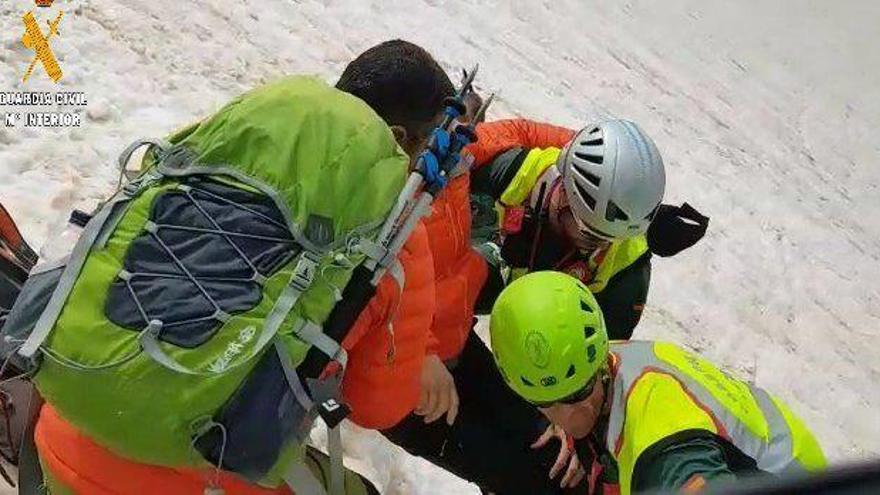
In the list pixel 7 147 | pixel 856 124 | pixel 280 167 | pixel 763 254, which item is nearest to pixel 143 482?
pixel 280 167

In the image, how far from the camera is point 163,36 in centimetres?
840

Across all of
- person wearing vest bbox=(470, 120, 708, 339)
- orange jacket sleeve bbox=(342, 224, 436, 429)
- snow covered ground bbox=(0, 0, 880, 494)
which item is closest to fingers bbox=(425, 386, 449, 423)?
orange jacket sleeve bbox=(342, 224, 436, 429)

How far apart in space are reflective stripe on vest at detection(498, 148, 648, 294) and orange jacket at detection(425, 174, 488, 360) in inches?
9.9

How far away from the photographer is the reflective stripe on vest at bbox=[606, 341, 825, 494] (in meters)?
2.79

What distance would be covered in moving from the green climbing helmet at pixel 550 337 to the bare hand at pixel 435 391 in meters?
0.28

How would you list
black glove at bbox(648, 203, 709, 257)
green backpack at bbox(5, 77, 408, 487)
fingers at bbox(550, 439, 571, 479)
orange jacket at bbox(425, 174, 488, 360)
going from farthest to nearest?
black glove at bbox(648, 203, 709, 257)
fingers at bbox(550, 439, 571, 479)
orange jacket at bbox(425, 174, 488, 360)
green backpack at bbox(5, 77, 408, 487)

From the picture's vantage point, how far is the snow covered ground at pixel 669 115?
23.4 ft

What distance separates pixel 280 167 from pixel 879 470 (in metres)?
1.74

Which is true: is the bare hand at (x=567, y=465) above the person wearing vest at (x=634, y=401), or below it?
below

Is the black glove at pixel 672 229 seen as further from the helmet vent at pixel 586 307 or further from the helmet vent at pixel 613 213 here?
the helmet vent at pixel 586 307

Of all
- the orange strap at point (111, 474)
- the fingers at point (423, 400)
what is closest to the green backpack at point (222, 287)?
the orange strap at point (111, 474)

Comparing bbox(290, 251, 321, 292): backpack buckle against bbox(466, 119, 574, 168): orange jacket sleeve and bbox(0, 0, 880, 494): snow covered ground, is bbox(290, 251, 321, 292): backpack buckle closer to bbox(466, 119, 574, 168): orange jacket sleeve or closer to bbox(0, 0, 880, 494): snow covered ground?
bbox(466, 119, 574, 168): orange jacket sleeve

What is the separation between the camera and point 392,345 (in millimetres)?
2701

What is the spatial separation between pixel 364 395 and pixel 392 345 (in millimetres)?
165
